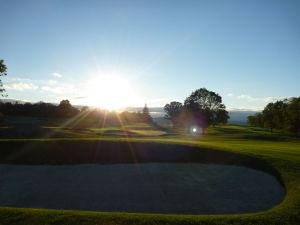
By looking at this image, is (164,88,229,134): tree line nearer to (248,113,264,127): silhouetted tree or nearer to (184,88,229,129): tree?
(184,88,229,129): tree

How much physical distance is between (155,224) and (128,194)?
19.5 ft

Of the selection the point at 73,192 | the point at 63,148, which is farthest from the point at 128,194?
the point at 63,148

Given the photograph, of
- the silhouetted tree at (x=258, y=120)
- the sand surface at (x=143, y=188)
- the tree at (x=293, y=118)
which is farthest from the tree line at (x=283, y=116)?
the sand surface at (x=143, y=188)

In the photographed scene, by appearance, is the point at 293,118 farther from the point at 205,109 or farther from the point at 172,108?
the point at 172,108

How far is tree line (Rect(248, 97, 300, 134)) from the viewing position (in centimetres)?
7819

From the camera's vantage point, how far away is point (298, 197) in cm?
1434

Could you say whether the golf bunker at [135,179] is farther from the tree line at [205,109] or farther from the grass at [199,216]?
the tree line at [205,109]

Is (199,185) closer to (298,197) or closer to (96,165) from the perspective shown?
(298,197)

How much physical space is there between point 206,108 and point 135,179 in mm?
59866

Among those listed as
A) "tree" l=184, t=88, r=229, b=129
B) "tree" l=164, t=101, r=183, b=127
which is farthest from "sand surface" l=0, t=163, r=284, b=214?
"tree" l=164, t=101, r=183, b=127

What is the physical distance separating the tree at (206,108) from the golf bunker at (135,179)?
51.4 metres

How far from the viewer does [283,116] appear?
8644 cm

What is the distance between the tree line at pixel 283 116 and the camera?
78.2 meters

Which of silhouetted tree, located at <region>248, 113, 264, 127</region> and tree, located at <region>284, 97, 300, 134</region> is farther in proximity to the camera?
silhouetted tree, located at <region>248, 113, 264, 127</region>
